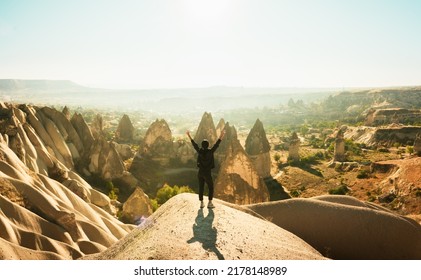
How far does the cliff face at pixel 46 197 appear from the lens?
42.8 ft

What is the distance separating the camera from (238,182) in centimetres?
2038

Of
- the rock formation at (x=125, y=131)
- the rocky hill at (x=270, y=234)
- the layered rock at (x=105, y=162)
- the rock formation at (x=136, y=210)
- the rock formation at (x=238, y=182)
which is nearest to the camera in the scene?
the rocky hill at (x=270, y=234)

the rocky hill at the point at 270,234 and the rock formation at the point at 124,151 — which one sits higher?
the rocky hill at the point at 270,234

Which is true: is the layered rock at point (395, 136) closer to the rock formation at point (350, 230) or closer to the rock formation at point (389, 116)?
the rock formation at point (389, 116)

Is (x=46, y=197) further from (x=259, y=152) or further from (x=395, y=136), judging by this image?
(x=395, y=136)

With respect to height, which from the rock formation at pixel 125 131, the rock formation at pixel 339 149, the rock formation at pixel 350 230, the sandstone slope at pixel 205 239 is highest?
the sandstone slope at pixel 205 239

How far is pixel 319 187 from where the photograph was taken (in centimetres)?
4025

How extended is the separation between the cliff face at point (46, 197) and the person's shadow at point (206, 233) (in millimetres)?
6547

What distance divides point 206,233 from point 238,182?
43.3 ft

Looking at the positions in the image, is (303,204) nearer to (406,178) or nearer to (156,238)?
(156,238)

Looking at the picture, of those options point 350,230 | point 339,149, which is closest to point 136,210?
point 350,230

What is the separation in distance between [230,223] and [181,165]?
34379mm

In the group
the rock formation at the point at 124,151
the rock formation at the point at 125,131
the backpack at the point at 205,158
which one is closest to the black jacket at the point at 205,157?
the backpack at the point at 205,158

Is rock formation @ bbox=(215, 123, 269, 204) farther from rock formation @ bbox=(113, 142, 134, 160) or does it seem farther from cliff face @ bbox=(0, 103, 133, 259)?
rock formation @ bbox=(113, 142, 134, 160)
